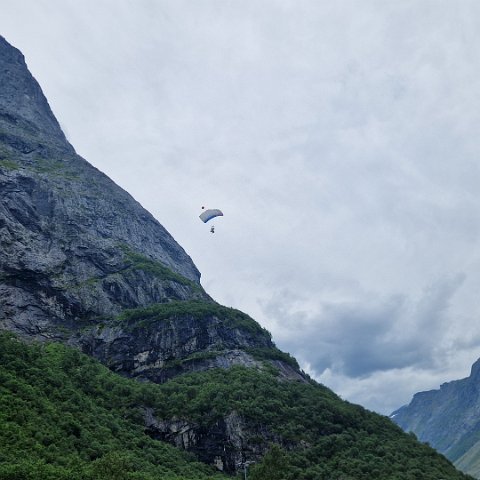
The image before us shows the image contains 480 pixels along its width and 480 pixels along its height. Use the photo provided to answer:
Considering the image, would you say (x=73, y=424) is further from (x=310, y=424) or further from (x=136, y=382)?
(x=310, y=424)

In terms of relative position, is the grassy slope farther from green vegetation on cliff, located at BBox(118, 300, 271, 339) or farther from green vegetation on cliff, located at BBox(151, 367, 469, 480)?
green vegetation on cliff, located at BBox(118, 300, 271, 339)

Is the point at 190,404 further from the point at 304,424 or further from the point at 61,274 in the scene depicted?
the point at 61,274

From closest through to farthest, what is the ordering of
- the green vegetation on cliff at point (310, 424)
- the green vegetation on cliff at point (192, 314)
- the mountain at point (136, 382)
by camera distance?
the mountain at point (136, 382) < the green vegetation on cliff at point (310, 424) < the green vegetation on cliff at point (192, 314)

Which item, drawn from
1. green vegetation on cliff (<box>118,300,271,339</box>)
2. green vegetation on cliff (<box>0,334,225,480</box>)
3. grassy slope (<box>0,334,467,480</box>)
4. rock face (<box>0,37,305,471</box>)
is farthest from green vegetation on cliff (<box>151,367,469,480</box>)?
green vegetation on cliff (<box>118,300,271,339</box>)

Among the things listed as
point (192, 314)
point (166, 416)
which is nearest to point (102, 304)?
point (192, 314)

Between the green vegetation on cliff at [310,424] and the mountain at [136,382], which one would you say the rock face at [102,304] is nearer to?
the mountain at [136,382]

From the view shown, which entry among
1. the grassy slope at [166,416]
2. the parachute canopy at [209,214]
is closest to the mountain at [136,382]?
the grassy slope at [166,416]
